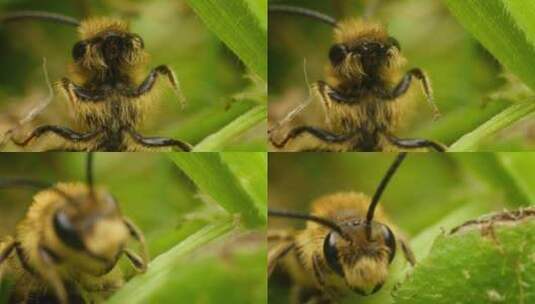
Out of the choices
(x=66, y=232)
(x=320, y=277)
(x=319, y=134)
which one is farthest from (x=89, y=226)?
(x=320, y=277)

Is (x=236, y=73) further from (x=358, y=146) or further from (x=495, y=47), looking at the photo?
(x=495, y=47)

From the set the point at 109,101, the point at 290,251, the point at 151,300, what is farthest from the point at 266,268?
the point at 109,101

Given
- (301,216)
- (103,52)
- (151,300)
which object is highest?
(103,52)

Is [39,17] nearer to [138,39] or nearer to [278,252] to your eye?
[138,39]

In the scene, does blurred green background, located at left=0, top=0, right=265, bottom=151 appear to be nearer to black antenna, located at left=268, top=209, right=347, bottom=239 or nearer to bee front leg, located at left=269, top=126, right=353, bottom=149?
bee front leg, located at left=269, top=126, right=353, bottom=149

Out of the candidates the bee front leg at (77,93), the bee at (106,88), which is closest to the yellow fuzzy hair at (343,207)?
the bee at (106,88)
